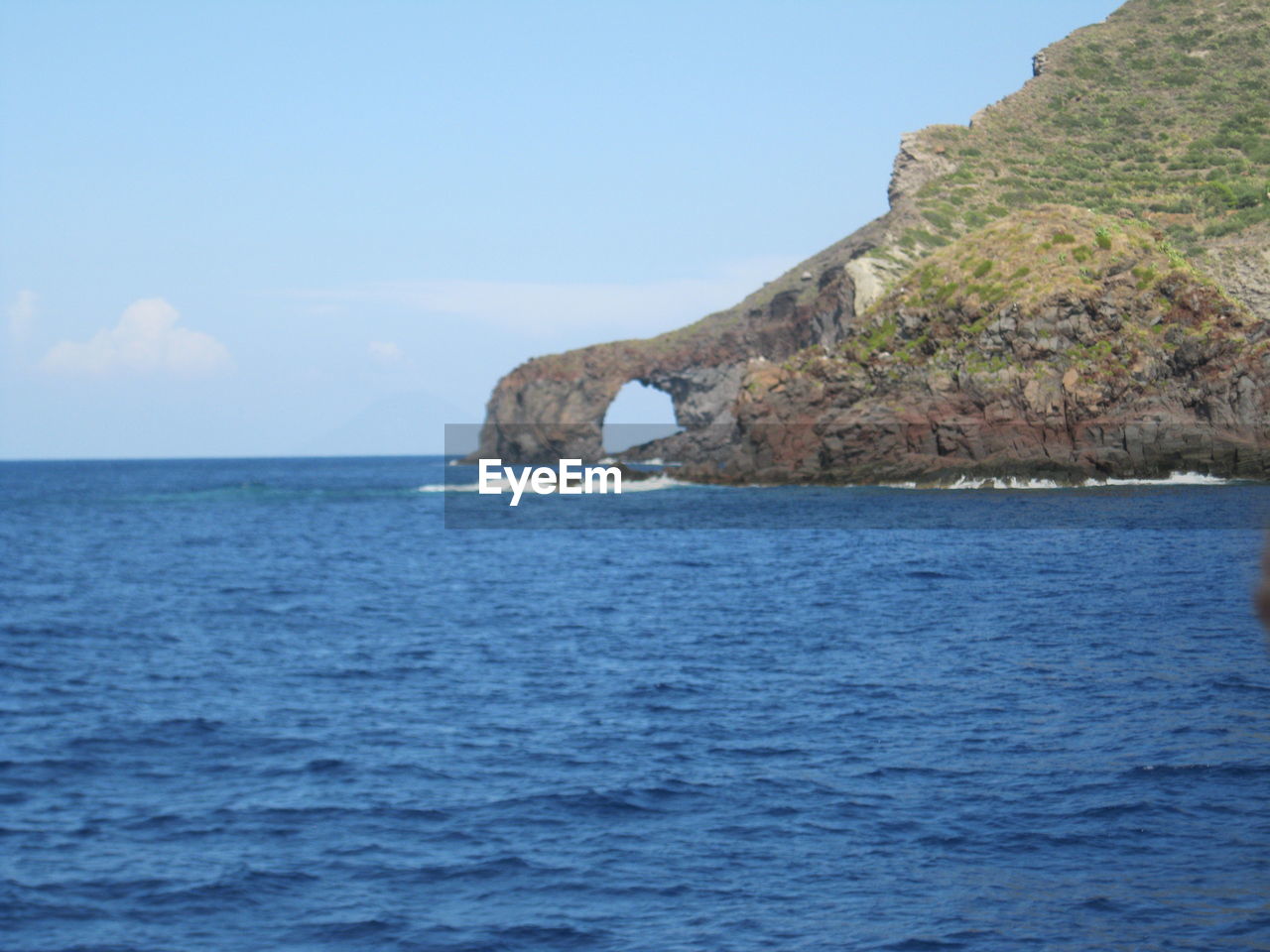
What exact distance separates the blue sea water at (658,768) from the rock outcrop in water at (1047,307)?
41.5m

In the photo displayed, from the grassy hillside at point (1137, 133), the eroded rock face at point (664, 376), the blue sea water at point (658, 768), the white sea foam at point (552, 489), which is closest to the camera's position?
the blue sea water at point (658, 768)

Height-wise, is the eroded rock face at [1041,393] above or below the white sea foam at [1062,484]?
above

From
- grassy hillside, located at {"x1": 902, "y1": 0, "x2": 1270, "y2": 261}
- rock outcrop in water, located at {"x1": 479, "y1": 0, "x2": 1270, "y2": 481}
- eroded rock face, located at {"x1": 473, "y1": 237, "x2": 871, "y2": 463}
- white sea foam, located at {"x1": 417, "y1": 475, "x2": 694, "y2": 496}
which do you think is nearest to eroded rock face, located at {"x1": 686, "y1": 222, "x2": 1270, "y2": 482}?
rock outcrop in water, located at {"x1": 479, "y1": 0, "x2": 1270, "y2": 481}

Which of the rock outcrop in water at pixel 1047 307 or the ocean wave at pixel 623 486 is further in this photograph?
the ocean wave at pixel 623 486

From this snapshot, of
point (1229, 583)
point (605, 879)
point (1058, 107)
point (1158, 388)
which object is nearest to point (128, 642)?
point (605, 879)

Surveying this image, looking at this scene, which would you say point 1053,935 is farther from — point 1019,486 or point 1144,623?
point 1019,486

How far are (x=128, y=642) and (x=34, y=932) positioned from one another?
811 inches

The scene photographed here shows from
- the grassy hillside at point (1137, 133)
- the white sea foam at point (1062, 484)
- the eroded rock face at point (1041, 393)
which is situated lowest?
the white sea foam at point (1062, 484)

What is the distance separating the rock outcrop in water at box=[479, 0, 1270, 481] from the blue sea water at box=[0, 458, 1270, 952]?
41490 mm

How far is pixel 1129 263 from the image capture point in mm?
89938

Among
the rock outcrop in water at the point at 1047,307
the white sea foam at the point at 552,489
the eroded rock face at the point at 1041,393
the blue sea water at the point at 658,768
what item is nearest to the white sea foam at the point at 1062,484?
the eroded rock face at the point at 1041,393

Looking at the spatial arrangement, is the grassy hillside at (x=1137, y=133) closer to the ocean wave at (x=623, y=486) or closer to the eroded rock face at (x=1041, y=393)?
the eroded rock face at (x=1041, y=393)

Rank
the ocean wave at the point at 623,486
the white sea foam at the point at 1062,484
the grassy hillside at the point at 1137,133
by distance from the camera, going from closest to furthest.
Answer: the white sea foam at the point at 1062,484 < the ocean wave at the point at 623,486 < the grassy hillside at the point at 1137,133

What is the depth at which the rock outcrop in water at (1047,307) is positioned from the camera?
264 ft
